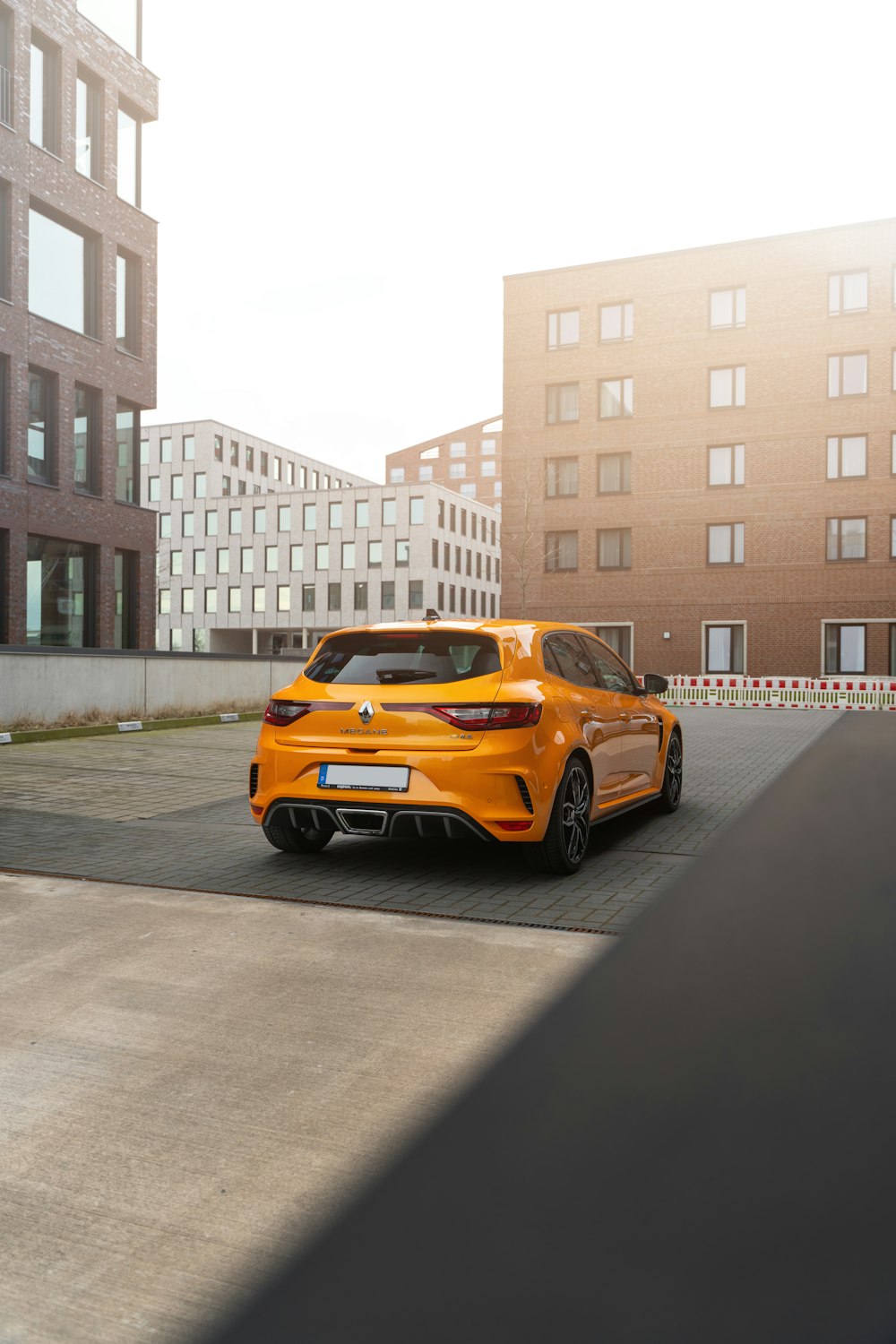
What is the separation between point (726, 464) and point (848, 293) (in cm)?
734

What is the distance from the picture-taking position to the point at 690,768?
1299cm

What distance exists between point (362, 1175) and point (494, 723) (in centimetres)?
368

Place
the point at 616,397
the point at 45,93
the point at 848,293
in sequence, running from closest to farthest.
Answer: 1. the point at 45,93
2. the point at 848,293
3. the point at 616,397

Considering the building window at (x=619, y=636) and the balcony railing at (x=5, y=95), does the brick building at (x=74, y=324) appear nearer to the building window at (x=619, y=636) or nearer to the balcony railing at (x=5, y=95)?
the balcony railing at (x=5, y=95)

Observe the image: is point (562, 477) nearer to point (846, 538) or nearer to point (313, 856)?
point (846, 538)

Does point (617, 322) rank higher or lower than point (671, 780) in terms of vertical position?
higher

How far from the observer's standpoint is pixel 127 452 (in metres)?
28.8

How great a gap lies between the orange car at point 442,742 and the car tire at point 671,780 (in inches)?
76.6

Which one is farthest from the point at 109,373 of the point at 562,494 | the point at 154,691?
the point at 562,494

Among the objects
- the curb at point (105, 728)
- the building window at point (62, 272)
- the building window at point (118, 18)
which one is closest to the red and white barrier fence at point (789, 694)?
the curb at point (105, 728)

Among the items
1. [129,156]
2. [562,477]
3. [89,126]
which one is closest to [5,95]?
[89,126]

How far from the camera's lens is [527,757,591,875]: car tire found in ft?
21.7

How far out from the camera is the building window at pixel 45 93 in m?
25.5

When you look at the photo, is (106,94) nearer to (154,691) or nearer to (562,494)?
(154,691)
